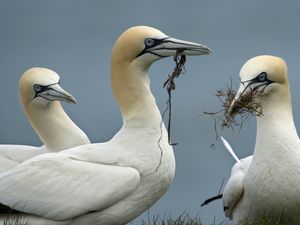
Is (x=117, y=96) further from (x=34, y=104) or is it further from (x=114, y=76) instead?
(x=34, y=104)

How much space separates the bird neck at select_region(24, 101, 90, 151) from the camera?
16.6 meters

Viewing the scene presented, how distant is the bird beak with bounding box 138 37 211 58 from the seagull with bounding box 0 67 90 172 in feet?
10.4

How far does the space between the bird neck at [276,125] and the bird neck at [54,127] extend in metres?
2.72

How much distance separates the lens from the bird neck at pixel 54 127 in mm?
16641

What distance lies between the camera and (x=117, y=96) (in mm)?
13531

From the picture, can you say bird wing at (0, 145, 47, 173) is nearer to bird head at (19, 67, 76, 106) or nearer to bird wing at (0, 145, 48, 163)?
bird wing at (0, 145, 48, 163)

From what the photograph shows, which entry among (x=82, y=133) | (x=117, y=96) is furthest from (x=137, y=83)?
(x=82, y=133)

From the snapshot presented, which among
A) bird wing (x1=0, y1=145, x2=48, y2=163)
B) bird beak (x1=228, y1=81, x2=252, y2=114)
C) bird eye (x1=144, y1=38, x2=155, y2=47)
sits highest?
bird eye (x1=144, y1=38, x2=155, y2=47)

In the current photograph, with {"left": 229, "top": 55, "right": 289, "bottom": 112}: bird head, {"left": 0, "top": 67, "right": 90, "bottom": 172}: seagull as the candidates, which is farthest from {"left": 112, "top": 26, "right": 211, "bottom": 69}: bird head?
{"left": 0, "top": 67, "right": 90, "bottom": 172}: seagull

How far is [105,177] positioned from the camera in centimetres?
1284

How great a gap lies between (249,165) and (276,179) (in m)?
0.88

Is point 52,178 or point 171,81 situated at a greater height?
point 171,81

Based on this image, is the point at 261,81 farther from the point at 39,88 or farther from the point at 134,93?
the point at 39,88

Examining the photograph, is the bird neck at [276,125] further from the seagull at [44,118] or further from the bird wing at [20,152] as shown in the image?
the bird wing at [20,152]
